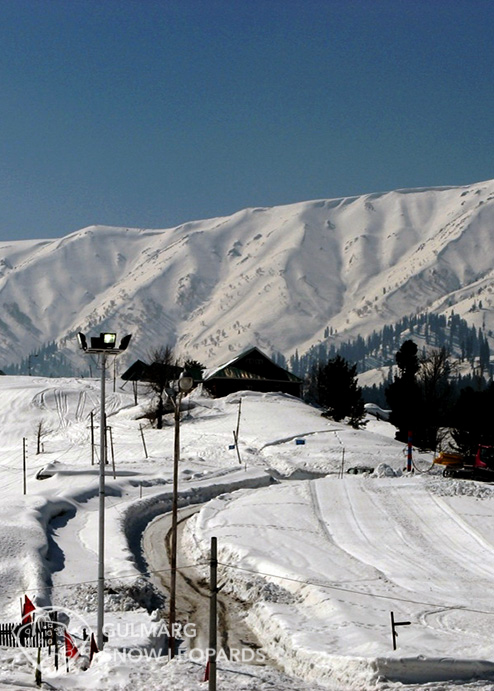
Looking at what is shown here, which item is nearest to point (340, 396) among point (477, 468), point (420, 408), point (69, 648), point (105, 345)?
point (420, 408)

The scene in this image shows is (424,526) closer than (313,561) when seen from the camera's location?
No

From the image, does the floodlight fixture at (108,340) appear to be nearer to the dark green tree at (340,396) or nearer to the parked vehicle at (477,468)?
the parked vehicle at (477,468)

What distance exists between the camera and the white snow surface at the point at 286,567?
2178 cm

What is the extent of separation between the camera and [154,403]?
11044 cm

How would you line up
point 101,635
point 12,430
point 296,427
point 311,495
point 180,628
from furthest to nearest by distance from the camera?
point 12,430 < point 296,427 < point 311,495 < point 180,628 < point 101,635

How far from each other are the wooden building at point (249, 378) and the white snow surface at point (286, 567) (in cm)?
4472

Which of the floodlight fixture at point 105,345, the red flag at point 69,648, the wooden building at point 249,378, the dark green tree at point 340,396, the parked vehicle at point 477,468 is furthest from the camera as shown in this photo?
the wooden building at point 249,378

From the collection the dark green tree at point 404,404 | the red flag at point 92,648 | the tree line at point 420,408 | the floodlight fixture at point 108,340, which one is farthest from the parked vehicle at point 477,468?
the red flag at point 92,648

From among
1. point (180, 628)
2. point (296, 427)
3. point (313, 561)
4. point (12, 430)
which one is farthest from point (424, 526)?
point (12, 430)

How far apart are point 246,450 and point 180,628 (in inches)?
2263

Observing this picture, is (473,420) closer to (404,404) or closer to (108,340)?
(404,404)

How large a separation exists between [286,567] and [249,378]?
3723 inches

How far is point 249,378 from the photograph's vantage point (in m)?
129

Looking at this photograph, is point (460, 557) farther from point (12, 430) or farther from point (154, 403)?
point (12, 430)
